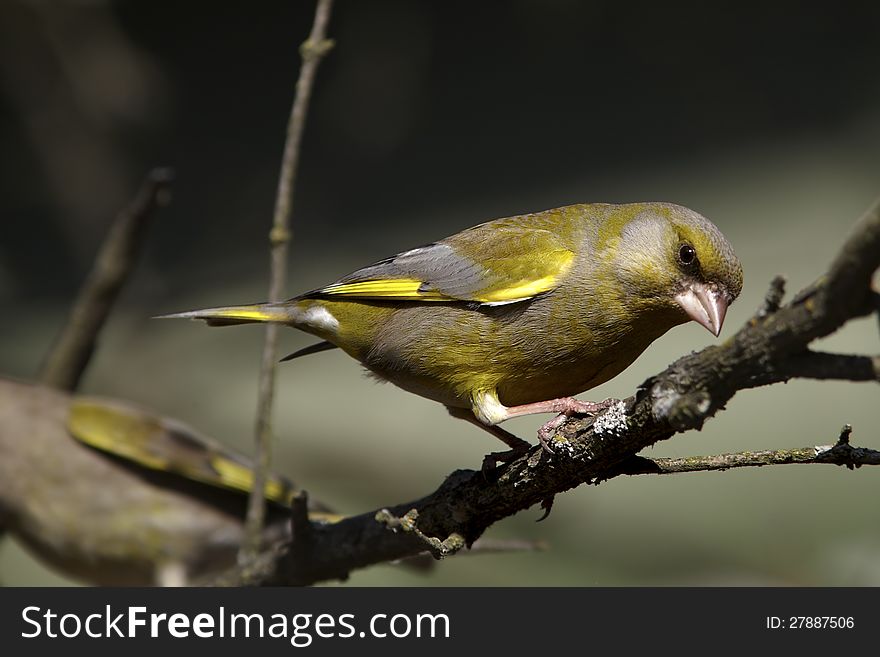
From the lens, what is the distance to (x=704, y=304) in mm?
2617

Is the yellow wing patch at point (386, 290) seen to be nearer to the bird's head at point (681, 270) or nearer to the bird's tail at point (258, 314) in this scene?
the bird's tail at point (258, 314)

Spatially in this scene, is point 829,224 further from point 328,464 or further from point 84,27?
point 84,27

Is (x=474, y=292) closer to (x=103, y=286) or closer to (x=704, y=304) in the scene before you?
(x=704, y=304)

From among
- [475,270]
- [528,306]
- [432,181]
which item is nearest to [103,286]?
[475,270]

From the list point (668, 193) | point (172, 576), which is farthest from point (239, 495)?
point (668, 193)

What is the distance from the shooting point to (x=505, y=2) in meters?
6.15

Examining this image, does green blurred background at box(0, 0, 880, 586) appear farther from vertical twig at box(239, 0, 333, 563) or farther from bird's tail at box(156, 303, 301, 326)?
bird's tail at box(156, 303, 301, 326)

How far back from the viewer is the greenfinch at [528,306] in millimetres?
2670

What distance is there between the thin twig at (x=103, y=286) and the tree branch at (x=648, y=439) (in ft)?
5.27

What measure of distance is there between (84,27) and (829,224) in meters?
4.37

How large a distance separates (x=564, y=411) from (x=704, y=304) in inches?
18.2

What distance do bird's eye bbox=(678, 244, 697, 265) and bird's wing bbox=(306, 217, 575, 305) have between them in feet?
1.00

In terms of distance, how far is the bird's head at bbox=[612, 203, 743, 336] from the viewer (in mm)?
2609

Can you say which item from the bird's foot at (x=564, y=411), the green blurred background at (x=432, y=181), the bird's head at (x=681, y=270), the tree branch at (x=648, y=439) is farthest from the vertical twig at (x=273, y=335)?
the green blurred background at (x=432, y=181)
